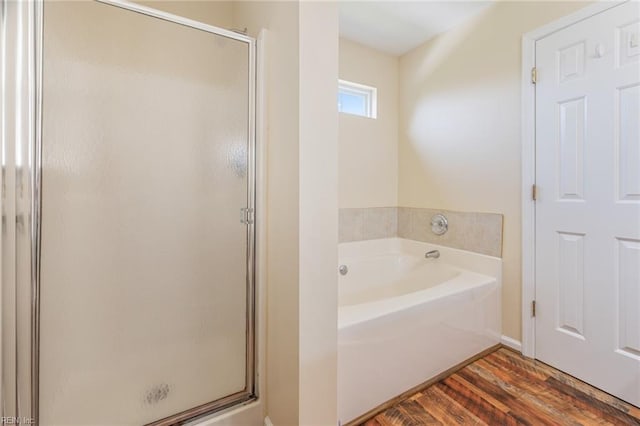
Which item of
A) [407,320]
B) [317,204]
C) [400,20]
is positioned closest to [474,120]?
[400,20]

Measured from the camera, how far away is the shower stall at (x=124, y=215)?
106 centimetres

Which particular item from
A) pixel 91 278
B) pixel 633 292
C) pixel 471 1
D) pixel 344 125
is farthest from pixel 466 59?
pixel 91 278

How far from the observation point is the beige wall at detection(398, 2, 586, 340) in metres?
1.96

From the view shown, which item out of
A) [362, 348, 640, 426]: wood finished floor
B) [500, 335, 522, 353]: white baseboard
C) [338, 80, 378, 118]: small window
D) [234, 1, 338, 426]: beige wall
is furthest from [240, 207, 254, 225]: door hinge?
[500, 335, 522, 353]: white baseboard

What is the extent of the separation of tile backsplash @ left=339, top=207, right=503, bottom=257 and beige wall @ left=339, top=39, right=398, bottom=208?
100 millimetres

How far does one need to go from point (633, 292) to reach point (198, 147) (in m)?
2.21

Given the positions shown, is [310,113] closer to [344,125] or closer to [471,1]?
[344,125]

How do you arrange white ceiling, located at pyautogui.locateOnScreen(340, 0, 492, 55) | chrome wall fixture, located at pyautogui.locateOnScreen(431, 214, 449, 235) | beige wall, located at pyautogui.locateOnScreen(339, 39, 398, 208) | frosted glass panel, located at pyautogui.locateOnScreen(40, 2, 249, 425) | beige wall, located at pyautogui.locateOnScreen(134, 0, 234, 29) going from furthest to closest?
1. beige wall, located at pyautogui.locateOnScreen(339, 39, 398, 208)
2. chrome wall fixture, located at pyautogui.locateOnScreen(431, 214, 449, 235)
3. white ceiling, located at pyautogui.locateOnScreen(340, 0, 492, 55)
4. beige wall, located at pyautogui.locateOnScreen(134, 0, 234, 29)
5. frosted glass panel, located at pyautogui.locateOnScreen(40, 2, 249, 425)

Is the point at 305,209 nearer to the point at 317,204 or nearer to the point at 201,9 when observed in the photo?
the point at 317,204

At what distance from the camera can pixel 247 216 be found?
140cm

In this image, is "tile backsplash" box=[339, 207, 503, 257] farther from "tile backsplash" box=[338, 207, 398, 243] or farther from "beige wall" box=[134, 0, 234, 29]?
"beige wall" box=[134, 0, 234, 29]

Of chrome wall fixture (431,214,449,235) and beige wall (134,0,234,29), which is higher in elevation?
beige wall (134,0,234,29)

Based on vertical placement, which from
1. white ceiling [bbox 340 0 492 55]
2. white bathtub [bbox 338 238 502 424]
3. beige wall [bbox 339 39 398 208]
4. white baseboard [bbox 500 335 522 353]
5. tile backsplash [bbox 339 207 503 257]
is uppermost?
white ceiling [bbox 340 0 492 55]

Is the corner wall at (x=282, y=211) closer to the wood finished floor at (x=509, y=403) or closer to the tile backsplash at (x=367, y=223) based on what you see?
the wood finished floor at (x=509, y=403)
